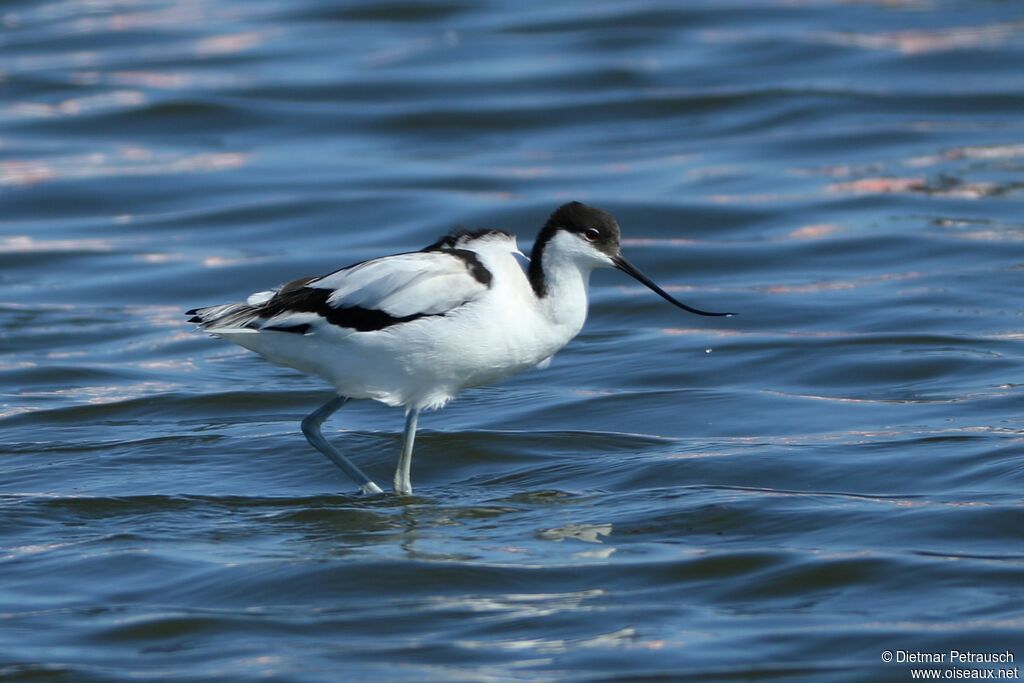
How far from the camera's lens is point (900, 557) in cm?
692

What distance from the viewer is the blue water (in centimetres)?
650

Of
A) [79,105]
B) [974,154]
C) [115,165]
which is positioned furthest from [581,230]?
[79,105]

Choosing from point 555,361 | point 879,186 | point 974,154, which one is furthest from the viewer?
point 974,154

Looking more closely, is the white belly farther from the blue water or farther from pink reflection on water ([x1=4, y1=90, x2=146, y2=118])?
pink reflection on water ([x1=4, y1=90, x2=146, y2=118])

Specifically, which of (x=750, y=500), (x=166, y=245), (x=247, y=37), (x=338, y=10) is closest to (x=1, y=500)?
(x=750, y=500)

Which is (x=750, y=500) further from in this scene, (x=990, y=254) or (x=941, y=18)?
(x=941, y=18)

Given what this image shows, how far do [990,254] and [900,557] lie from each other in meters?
6.34

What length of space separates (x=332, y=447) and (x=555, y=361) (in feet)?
9.41

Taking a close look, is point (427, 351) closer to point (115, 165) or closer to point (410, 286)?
point (410, 286)

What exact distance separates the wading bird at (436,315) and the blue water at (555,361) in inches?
25.9

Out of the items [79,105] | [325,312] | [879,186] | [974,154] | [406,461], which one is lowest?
[406,461]

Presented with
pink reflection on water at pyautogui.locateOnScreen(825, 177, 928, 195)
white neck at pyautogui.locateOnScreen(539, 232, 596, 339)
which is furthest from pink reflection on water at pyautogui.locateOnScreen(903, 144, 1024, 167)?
white neck at pyautogui.locateOnScreen(539, 232, 596, 339)

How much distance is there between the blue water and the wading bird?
25.9 inches

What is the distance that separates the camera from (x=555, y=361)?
1098cm
